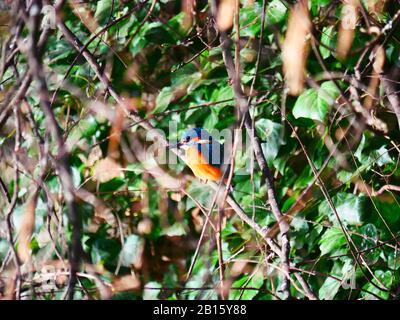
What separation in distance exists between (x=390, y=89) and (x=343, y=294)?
3.60 feet

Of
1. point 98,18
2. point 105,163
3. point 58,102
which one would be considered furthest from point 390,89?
point 105,163

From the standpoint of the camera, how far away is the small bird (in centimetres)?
425

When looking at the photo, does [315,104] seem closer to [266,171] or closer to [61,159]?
[266,171]

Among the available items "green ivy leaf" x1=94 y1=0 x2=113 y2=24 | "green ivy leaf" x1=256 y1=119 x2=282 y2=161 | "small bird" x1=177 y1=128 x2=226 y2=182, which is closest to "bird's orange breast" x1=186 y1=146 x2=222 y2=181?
"small bird" x1=177 y1=128 x2=226 y2=182

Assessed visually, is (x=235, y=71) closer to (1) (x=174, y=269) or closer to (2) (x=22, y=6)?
(2) (x=22, y=6)

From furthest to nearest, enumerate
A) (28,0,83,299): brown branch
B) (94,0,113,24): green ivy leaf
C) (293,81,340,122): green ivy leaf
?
1. (94,0,113,24): green ivy leaf
2. (293,81,340,122): green ivy leaf
3. (28,0,83,299): brown branch

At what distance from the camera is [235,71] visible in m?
1.92

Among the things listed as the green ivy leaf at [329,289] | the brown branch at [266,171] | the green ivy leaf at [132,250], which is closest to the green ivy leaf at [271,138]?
the green ivy leaf at [329,289]

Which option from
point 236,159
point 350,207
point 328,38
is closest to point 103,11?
point 236,159

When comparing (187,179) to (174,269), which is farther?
(174,269)

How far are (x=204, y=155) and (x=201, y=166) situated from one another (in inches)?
3.2

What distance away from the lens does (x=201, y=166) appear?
4.47 meters

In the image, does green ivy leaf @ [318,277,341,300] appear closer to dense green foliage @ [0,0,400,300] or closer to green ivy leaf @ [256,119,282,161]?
dense green foliage @ [0,0,400,300]

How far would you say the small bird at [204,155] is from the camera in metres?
4.25
